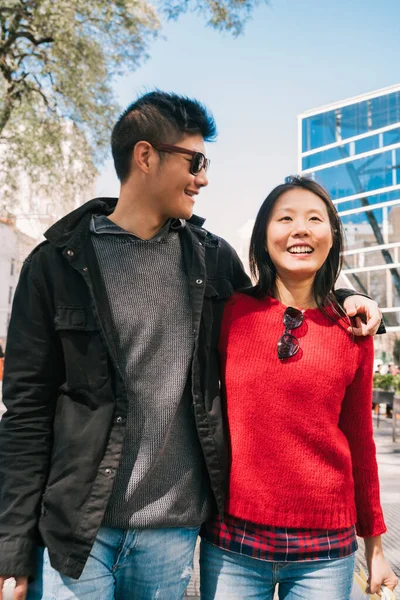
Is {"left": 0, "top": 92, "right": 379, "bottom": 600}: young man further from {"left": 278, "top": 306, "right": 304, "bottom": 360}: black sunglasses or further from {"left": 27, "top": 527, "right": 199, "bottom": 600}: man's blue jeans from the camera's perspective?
{"left": 278, "top": 306, "right": 304, "bottom": 360}: black sunglasses

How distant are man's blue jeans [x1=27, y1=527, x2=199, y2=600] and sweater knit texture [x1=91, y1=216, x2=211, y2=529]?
Answer: 44mm

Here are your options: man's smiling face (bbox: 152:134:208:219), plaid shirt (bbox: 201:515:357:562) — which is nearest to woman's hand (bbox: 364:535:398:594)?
plaid shirt (bbox: 201:515:357:562)

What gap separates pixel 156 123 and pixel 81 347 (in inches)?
31.4

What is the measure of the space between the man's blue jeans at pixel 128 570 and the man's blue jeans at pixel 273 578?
110 mm

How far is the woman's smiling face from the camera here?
212cm

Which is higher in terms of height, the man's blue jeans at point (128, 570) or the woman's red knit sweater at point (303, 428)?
the woman's red knit sweater at point (303, 428)

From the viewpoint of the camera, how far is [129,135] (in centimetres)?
227

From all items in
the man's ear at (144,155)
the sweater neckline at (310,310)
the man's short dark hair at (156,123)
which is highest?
the man's short dark hair at (156,123)

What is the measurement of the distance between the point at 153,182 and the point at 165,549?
1132 millimetres

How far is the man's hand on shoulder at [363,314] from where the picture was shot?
2076 millimetres

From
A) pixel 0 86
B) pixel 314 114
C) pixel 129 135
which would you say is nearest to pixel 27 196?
pixel 0 86

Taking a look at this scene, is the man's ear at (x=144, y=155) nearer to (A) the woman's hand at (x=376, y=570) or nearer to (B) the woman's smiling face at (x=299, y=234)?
(B) the woman's smiling face at (x=299, y=234)

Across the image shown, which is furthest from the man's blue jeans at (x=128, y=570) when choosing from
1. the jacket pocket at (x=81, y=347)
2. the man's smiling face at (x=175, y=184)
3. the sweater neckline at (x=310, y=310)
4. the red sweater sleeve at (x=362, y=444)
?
the man's smiling face at (x=175, y=184)

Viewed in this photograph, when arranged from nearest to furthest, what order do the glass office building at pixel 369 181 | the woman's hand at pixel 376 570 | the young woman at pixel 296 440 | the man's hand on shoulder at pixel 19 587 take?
the man's hand on shoulder at pixel 19 587 → the young woman at pixel 296 440 → the woman's hand at pixel 376 570 → the glass office building at pixel 369 181
